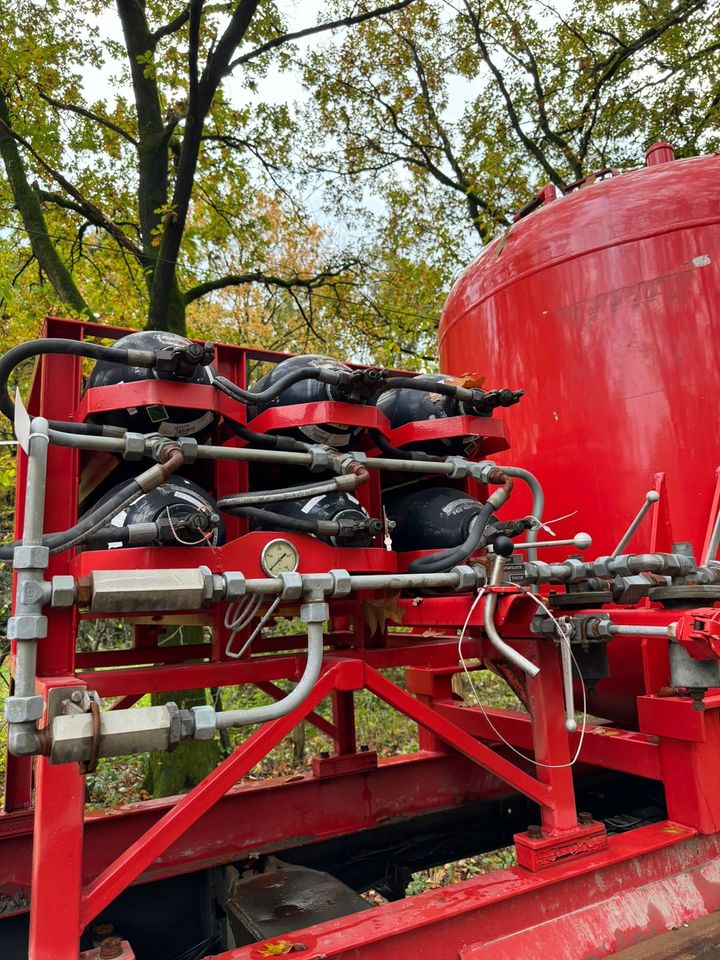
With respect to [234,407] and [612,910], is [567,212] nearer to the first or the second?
[234,407]

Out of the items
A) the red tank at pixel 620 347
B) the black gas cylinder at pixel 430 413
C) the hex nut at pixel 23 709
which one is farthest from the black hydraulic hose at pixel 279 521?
the red tank at pixel 620 347

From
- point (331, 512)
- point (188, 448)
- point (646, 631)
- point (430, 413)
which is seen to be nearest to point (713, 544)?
point (646, 631)

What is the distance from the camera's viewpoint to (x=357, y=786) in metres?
3.15

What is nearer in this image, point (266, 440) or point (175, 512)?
point (175, 512)

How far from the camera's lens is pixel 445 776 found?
3342mm

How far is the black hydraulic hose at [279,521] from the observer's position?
6.82 feet

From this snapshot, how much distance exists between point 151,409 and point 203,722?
93 cm

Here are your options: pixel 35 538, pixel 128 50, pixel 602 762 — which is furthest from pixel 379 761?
pixel 128 50

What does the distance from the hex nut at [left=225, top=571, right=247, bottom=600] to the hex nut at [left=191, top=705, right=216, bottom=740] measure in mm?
301

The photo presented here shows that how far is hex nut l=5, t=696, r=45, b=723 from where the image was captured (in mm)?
1442

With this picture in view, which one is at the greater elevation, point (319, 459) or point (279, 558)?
point (319, 459)

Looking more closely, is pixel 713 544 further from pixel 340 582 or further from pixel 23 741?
pixel 23 741

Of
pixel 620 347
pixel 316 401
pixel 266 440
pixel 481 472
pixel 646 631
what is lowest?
pixel 646 631

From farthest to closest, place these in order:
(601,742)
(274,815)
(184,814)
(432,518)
Result: (274,815)
(601,742)
(432,518)
(184,814)
